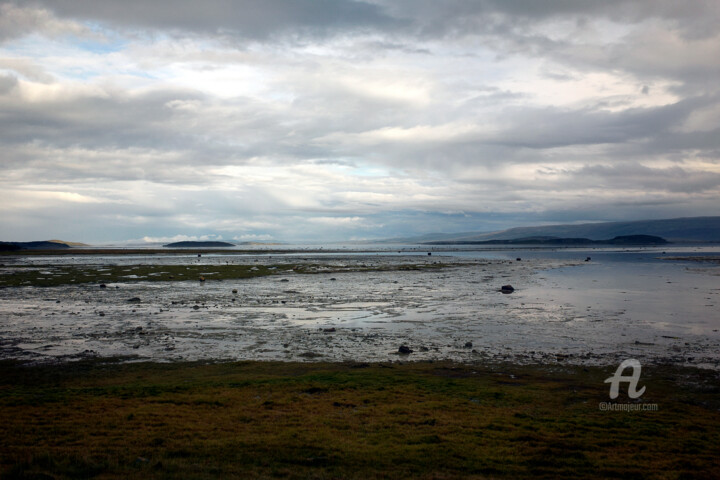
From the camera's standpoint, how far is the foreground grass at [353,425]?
31.3 ft

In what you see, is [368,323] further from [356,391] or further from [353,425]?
[353,425]

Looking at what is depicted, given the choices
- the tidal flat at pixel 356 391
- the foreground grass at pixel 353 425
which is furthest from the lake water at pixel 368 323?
the foreground grass at pixel 353 425

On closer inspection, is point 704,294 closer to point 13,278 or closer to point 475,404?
point 475,404

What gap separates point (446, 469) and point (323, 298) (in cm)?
3236

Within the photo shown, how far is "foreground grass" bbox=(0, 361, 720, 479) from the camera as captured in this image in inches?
376

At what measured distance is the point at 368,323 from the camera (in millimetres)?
29391

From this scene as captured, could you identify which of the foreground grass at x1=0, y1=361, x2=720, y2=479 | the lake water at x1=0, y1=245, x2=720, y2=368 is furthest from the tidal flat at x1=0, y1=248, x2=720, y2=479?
the lake water at x1=0, y1=245, x2=720, y2=368

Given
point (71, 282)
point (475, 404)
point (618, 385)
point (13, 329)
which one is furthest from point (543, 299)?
point (71, 282)

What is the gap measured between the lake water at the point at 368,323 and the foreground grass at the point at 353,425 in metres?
3.46

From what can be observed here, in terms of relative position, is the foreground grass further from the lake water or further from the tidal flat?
the lake water

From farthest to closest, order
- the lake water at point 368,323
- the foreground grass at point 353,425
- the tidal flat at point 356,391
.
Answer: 1. the lake water at point 368,323
2. the tidal flat at point 356,391
3. the foreground grass at point 353,425

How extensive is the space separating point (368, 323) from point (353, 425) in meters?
17.3

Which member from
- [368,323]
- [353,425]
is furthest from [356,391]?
[368,323]

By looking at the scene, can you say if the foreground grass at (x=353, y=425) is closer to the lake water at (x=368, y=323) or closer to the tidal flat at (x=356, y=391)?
the tidal flat at (x=356, y=391)
